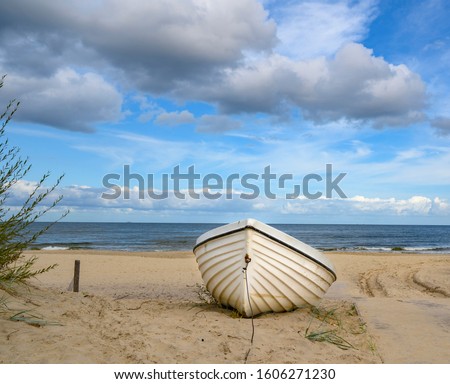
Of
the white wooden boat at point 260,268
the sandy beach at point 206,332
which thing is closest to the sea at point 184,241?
the sandy beach at point 206,332

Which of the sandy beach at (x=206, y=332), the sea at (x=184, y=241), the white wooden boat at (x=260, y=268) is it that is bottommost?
the sea at (x=184, y=241)

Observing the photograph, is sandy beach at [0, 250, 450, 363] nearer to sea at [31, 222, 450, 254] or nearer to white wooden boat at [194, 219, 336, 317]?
white wooden boat at [194, 219, 336, 317]

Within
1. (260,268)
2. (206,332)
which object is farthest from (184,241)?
(206,332)

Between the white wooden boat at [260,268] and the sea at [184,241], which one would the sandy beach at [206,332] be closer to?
the white wooden boat at [260,268]

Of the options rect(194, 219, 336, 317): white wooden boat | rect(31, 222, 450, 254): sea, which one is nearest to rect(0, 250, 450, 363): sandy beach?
rect(194, 219, 336, 317): white wooden boat

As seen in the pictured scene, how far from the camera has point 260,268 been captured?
611 centimetres

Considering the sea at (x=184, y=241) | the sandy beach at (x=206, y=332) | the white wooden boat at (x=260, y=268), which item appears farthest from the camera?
the sea at (x=184, y=241)

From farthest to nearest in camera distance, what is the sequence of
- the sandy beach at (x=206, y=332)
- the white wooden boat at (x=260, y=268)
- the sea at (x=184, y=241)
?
the sea at (x=184, y=241) < the white wooden boat at (x=260, y=268) < the sandy beach at (x=206, y=332)

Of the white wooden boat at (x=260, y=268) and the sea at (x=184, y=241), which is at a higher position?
the white wooden boat at (x=260, y=268)

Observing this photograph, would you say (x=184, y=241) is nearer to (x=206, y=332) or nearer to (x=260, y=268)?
(x=260, y=268)

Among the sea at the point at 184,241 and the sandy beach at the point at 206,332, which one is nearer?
the sandy beach at the point at 206,332

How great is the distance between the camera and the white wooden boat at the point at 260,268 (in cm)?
611
